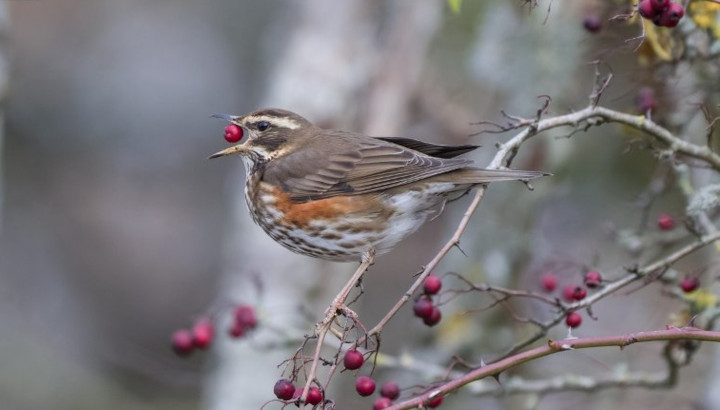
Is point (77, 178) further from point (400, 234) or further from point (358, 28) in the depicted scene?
point (400, 234)

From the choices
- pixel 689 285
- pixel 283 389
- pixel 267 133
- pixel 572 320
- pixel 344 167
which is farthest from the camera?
pixel 267 133

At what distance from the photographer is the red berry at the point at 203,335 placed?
536cm

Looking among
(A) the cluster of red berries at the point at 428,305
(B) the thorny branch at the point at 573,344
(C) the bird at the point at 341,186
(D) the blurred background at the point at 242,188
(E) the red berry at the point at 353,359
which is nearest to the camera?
(B) the thorny branch at the point at 573,344

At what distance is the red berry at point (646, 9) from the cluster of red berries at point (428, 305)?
1329 millimetres

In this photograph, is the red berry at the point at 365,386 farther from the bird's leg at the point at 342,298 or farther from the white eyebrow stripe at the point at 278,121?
the white eyebrow stripe at the point at 278,121

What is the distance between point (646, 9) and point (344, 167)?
1735 mm

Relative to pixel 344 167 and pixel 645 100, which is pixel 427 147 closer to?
pixel 344 167

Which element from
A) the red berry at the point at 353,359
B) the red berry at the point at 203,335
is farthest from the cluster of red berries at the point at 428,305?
the red berry at the point at 203,335

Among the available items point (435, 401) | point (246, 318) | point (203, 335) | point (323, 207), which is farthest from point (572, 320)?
point (203, 335)

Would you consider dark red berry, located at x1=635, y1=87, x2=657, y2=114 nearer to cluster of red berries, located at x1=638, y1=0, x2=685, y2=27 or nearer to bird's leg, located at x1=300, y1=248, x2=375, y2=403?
cluster of red berries, located at x1=638, y1=0, x2=685, y2=27

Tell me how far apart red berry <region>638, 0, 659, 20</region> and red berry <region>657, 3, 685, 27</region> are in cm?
5

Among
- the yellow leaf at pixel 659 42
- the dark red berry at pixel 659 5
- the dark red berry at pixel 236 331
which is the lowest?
the dark red berry at pixel 236 331

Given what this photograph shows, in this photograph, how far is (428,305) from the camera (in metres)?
4.20

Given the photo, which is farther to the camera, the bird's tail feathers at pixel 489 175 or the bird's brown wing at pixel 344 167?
the bird's brown wing at pixel 344 167
